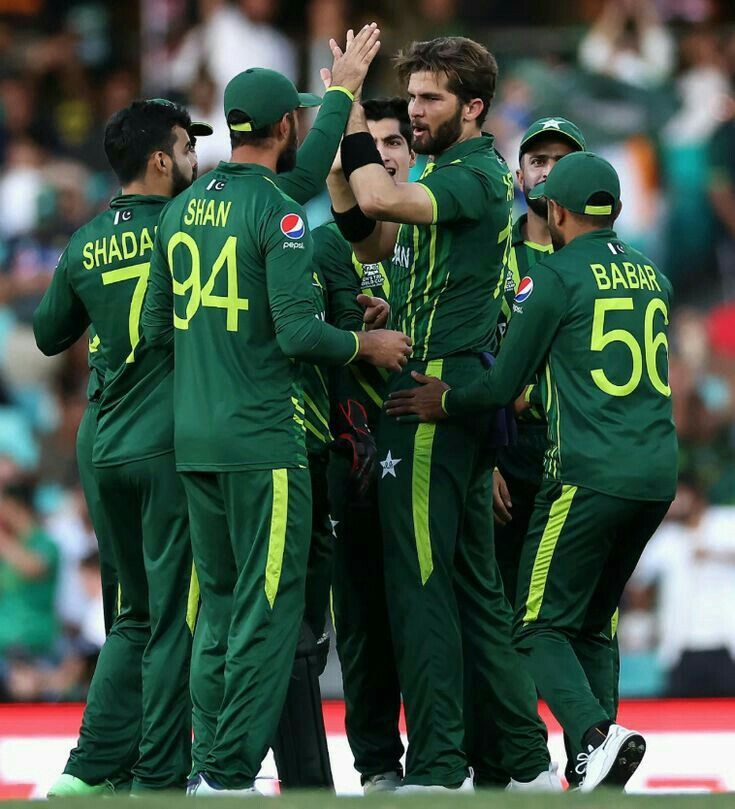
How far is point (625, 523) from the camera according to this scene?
5031 millimetres

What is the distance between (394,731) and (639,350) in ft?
5.20

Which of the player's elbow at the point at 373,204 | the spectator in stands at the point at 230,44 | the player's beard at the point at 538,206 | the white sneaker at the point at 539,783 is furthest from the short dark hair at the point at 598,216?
the spectator in stands at the point at 230,44

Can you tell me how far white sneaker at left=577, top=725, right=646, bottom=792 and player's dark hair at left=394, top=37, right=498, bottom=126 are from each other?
6.63 ft

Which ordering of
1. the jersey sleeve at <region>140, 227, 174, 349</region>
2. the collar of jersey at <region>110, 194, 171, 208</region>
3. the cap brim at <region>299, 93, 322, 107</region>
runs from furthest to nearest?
the cap brim at <region>299, 93, 322, 107</region>
the collar of jersey at <region>110, 194, 171, 208</region>
the jersey sleeve at <region>140, 227, 174, 349</region>

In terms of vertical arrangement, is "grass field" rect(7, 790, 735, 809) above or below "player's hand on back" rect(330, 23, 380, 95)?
below

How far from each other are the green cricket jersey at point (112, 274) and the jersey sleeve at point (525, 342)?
111 cm

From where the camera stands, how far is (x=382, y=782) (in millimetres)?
5492

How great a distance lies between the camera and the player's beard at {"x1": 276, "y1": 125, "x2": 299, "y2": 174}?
501 cm

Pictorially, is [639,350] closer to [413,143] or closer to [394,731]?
[413,143]

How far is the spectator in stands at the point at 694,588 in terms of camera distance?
29.2 ft

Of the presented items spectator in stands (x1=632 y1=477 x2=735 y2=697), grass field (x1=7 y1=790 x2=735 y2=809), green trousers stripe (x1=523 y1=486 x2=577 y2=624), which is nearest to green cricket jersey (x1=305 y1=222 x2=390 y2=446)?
green trousers stripe (x1=523 y1=486 x2=577 y2=624)

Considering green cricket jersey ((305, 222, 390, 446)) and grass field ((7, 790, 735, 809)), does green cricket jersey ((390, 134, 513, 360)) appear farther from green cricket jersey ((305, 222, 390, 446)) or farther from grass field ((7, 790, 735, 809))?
grass field ((7, 790, 735, 809))

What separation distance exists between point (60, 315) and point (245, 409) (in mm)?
1041

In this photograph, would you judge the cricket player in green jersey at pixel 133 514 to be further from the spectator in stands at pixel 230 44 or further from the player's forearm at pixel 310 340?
the spectator in stands at pixel 230 44
